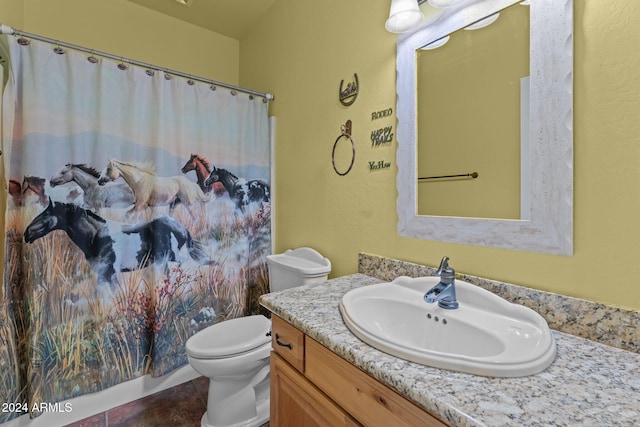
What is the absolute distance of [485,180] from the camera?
3.44 feet

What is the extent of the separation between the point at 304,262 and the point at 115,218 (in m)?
1.07

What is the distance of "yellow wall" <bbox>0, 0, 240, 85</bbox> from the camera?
1.84m

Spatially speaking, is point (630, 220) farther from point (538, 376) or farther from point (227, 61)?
point (227, 61)

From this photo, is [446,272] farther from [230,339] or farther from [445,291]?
[230,339]

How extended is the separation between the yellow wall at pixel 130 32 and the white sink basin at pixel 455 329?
2266 mm

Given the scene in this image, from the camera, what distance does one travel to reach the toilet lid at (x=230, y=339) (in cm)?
138

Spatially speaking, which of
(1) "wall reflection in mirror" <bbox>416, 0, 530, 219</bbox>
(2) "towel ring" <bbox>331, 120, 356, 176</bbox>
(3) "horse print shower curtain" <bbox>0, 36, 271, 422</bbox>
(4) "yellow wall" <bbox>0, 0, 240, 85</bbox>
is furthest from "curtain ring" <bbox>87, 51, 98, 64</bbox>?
(1) "wall reflection in mirror" <bbox>416, 0, 530, 219</bbox>

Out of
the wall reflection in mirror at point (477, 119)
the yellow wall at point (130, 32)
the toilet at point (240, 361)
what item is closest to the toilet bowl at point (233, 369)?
the toilet at point (240, 361)

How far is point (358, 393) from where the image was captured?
2.41 ft

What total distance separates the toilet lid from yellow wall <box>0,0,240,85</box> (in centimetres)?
191

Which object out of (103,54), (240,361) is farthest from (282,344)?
(103,54)

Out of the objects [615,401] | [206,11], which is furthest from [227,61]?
[615,401]

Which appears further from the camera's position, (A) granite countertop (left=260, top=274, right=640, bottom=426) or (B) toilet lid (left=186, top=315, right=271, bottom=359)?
(B) toilet lid (left=186, top=315, right=271, bottom=359)

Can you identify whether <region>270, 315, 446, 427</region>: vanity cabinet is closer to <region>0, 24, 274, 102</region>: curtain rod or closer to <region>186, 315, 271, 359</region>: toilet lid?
<region>186, 315, 271, 359</region>: toilet lid
